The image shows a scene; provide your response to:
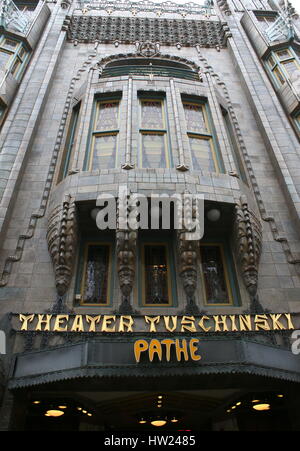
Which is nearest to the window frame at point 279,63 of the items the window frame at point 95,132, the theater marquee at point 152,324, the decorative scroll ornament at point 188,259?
the window frame at point 95,132

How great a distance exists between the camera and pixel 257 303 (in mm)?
11117

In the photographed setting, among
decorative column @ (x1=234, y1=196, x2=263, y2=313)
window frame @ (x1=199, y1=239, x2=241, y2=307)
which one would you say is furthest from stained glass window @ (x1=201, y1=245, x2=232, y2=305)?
decorative column @ (x1=234, y1=196, x2=263, y2=313)

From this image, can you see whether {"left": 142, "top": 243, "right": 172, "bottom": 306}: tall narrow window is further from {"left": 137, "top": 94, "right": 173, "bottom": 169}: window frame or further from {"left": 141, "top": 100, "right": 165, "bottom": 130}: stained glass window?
{"left": 141, "top": 100, "right": 165, "bottom": 130}: stained glass window

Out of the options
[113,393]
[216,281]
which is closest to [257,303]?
[216,281]

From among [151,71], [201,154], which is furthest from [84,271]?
[151,71]

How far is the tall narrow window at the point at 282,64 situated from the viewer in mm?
18625

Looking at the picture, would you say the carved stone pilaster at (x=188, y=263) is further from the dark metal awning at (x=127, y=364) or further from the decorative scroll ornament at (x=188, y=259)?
the dark metal awning at (x=127, y=364)

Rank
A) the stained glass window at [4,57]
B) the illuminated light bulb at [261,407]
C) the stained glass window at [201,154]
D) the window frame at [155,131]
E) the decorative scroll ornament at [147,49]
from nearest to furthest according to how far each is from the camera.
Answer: the illuminated light bulb at [261,407], the window frame at [155,131], the stained glass window at [201,154], the stained glass window at [4,57], the decorative scroll ornament at [147,49]

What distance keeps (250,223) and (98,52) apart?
15676 mm

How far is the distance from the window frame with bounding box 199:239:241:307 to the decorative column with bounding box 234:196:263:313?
17.1 inches

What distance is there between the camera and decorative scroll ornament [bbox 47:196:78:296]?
11.2m

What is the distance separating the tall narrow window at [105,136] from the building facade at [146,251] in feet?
0.21

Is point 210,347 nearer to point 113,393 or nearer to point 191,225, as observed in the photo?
point 113,393

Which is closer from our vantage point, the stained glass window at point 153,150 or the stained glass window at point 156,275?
A: the stained glass window at point 156,275
